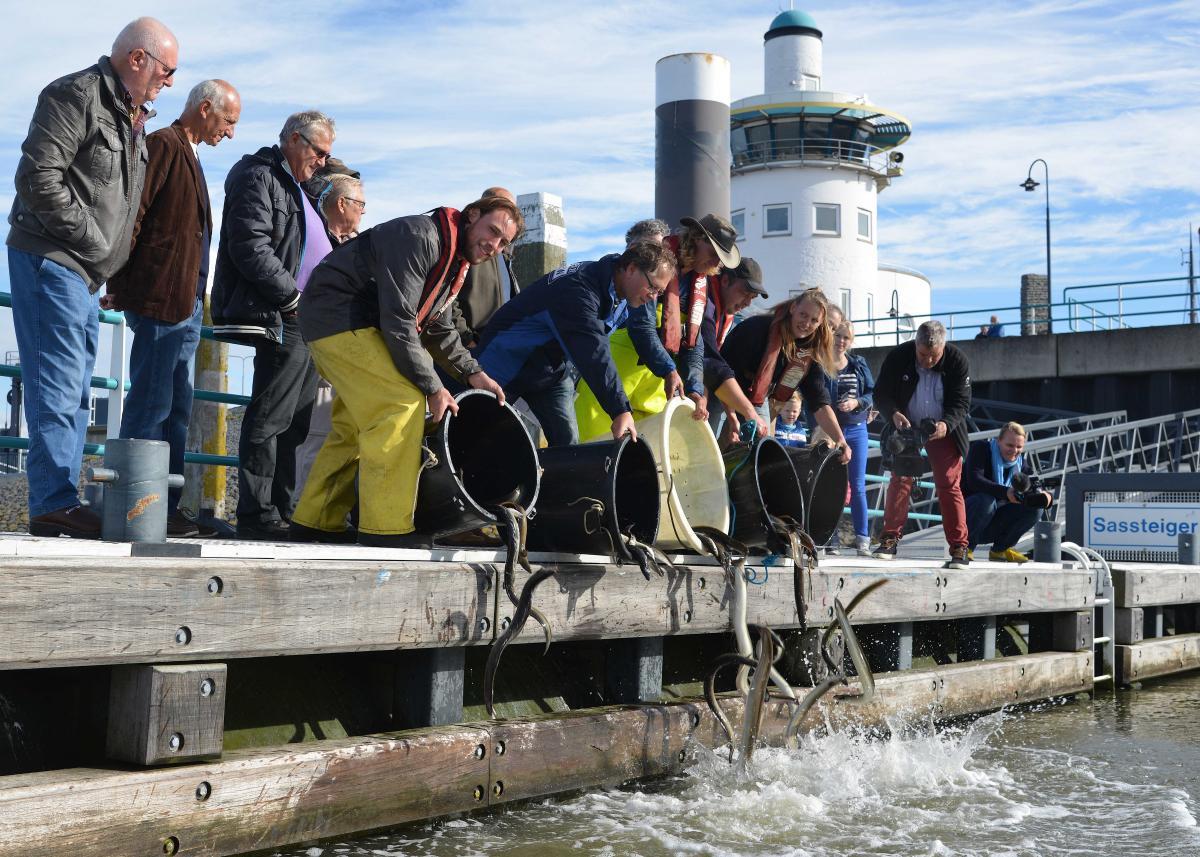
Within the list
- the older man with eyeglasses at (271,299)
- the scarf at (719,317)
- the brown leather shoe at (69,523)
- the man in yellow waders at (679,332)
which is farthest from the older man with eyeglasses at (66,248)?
the scarf at (719,317)

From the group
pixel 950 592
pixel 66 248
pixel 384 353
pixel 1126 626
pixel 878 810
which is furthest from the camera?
pixel 1126 626

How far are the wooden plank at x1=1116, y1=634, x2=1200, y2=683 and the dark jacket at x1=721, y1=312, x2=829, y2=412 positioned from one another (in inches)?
148

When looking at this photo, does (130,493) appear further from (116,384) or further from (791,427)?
(791,427)

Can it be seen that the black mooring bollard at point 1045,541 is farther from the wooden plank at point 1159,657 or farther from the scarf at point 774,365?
the scarf at point 774,365

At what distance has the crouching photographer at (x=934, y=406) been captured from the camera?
7840mm

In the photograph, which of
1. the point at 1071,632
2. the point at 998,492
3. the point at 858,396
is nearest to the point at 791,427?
the point at 858,396

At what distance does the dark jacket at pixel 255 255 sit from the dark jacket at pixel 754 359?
2521 mm

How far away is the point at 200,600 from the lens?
345 cm

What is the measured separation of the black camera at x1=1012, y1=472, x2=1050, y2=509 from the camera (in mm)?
9172

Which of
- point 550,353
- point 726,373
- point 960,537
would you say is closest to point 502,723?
point 550,353

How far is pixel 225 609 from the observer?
351 centimetres

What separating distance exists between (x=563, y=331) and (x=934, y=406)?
3471 millimetres

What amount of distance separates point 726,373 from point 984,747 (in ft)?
7.13

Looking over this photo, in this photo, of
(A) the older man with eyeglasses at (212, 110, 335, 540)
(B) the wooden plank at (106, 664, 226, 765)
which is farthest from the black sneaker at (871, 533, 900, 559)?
(B) the wooden plank at (106, 664, 226, 765)
